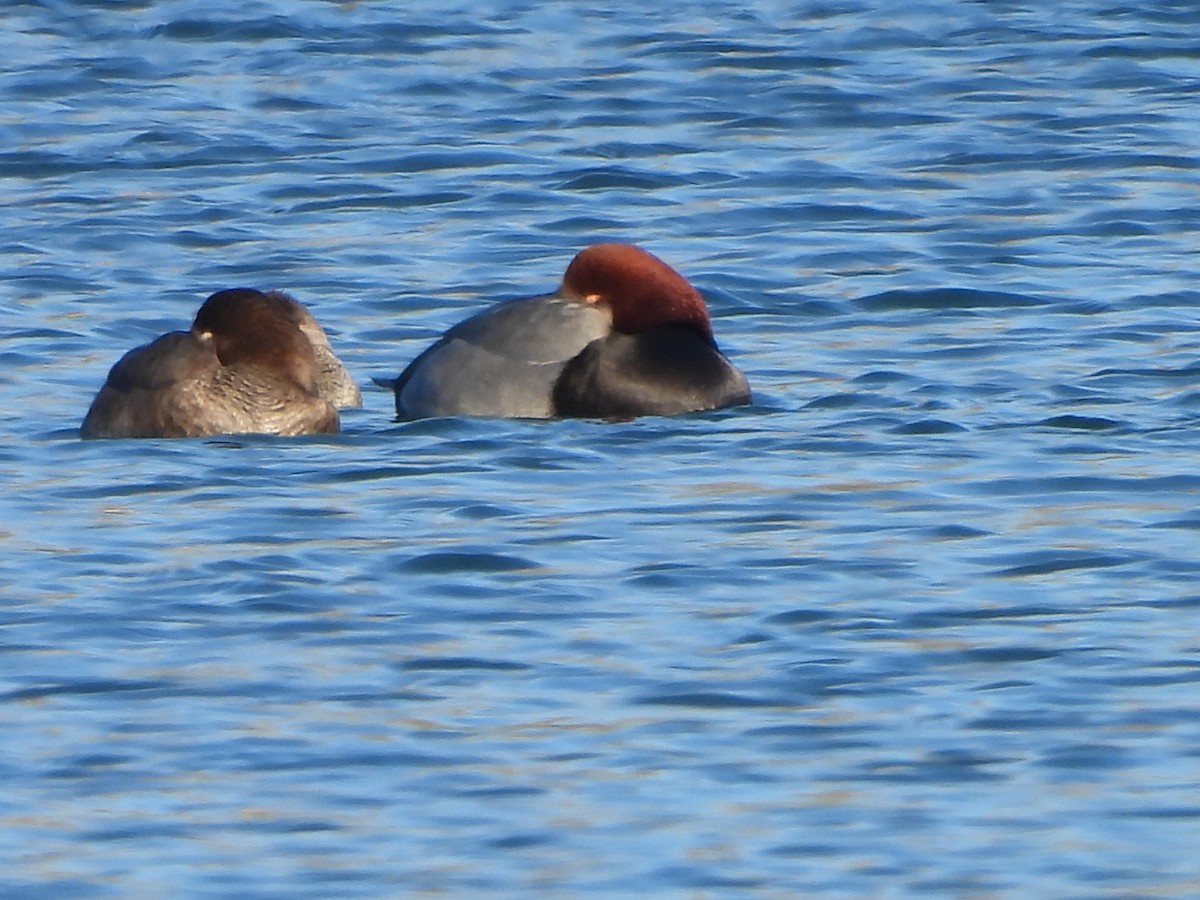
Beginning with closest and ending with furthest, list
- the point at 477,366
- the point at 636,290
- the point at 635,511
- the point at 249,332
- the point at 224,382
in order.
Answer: the point at 635,511
the point at 224,382
the point at 249,332
the point at 477,366
the point at 636,290

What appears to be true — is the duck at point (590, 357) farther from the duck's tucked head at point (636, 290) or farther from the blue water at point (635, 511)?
the blue water at point (635, 511)

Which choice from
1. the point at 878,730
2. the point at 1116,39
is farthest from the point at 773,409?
the point at 1116,39

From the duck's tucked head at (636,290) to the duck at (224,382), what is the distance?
1115 mm

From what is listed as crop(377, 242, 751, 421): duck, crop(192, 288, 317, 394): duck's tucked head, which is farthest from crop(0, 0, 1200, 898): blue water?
crop(192, 288, 317, 394): duck's tucked head

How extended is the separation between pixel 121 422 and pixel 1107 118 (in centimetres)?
845

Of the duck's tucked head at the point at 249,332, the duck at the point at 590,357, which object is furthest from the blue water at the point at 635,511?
the duck's tucked head at the point at 249,332

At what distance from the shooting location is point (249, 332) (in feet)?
37.0

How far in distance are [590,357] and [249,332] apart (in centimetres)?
130

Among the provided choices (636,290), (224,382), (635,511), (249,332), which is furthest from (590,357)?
(635,511)

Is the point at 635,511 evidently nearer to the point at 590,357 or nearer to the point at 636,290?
the point at 590,357

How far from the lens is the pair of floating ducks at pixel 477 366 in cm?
1099

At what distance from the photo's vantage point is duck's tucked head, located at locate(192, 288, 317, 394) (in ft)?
Result: 36.8

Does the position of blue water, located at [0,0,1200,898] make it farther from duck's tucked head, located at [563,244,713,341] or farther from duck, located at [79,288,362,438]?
duck's tucked head, located at [563,244,713,341]

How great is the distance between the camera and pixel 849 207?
1572 centimetres
